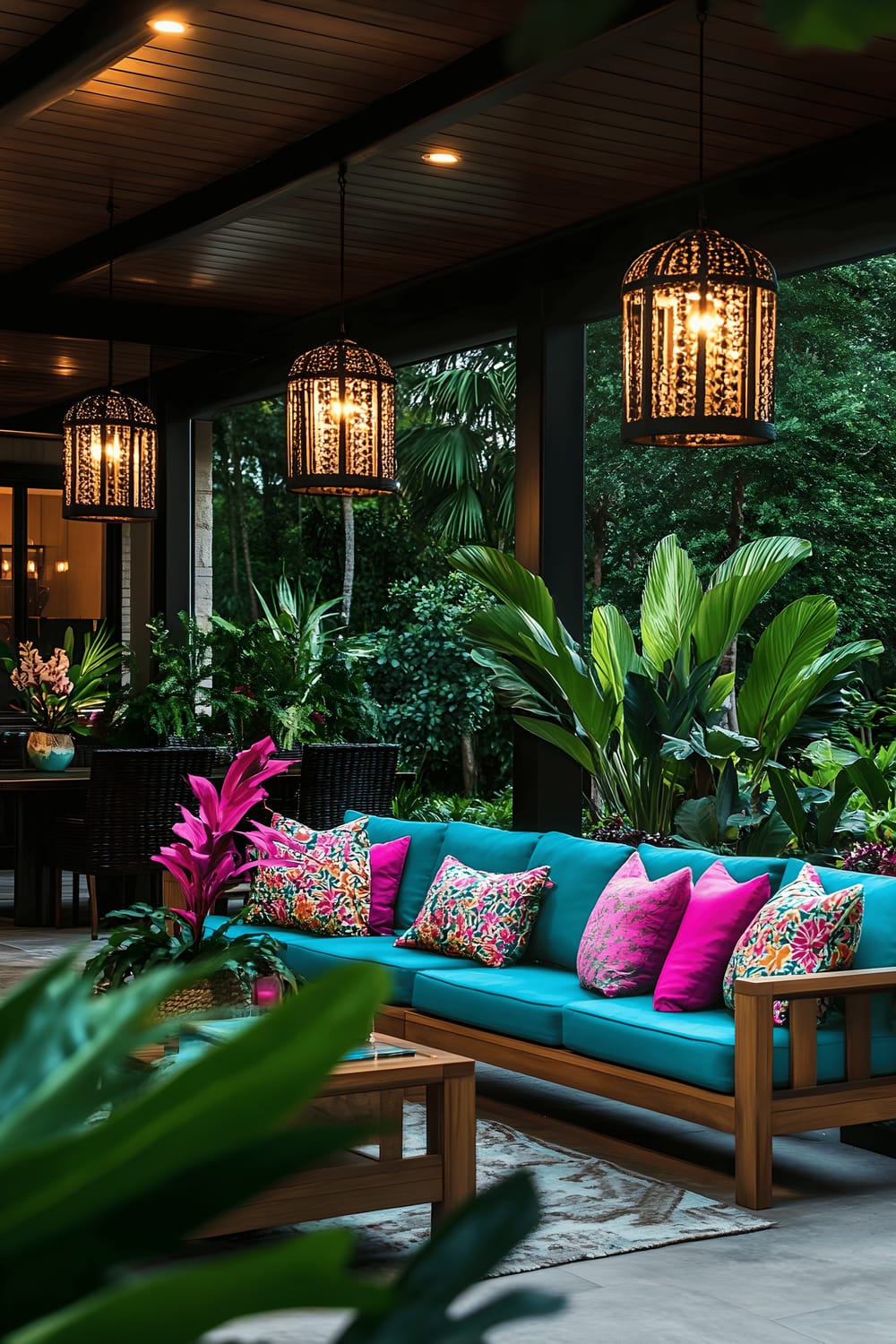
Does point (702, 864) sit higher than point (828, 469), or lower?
lower

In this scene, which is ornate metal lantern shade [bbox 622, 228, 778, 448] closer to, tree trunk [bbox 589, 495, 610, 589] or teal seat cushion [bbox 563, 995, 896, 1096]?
teal seat cushion [bbox 563, 995, 896, 1096]

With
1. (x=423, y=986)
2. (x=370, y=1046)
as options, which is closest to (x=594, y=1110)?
(x=423, y=986)

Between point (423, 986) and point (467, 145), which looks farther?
point (467, 145)

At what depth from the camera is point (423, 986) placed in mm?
4918

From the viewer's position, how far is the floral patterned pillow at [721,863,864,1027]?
3.94 m

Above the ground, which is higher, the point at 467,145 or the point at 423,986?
the point at 467,145

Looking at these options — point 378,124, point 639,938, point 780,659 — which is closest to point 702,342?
point 639,938

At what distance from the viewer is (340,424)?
222 inches

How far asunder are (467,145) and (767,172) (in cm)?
107

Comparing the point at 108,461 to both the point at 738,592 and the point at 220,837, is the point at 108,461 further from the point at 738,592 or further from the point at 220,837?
the point at 220,837

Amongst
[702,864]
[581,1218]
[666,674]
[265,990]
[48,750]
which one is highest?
[666,674]

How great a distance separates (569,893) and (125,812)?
9.93 ft

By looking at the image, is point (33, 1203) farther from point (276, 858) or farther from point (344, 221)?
point (344, 221)

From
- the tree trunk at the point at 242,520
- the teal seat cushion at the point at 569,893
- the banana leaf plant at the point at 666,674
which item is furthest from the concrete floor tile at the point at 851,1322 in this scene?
the tree trunk at the point at 242,520
